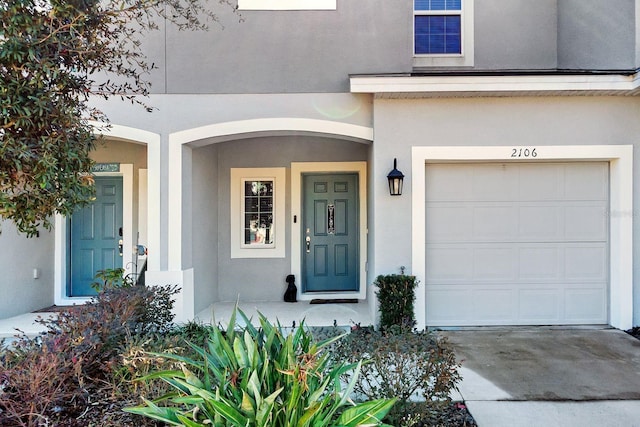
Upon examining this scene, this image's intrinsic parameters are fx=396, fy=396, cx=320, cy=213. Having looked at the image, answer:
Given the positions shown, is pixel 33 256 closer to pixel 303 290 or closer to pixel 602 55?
pixel 303 290

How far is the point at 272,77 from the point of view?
19.9 feet

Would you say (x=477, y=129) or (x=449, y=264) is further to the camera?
(x=449, y=264)

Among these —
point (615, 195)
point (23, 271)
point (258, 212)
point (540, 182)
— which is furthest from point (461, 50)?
point (23, 271)

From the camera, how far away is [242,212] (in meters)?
7.67

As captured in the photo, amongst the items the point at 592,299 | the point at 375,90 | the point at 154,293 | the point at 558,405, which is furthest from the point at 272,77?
the point at 592,299

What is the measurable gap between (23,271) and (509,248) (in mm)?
7846

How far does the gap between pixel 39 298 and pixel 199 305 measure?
2835 millimetres

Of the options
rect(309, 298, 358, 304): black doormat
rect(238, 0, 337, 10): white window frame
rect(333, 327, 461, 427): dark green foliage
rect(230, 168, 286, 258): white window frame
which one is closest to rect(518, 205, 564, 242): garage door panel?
rect(309, 298, 358, 304): black doormat

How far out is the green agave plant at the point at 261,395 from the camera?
2180 millimetres

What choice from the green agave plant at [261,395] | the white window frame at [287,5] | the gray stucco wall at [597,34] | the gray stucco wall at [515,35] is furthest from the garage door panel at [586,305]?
the white window frame at [287,5]

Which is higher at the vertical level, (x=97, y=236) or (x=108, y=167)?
(x=108, y=167)

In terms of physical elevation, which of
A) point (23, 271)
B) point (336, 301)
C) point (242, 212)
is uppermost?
point (242, 212)

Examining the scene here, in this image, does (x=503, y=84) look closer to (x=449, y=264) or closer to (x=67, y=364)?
(x=449, y=264)

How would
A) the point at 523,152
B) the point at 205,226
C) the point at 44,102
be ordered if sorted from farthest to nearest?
the point at 205,226
the point at 523,152
the point at 44,102
